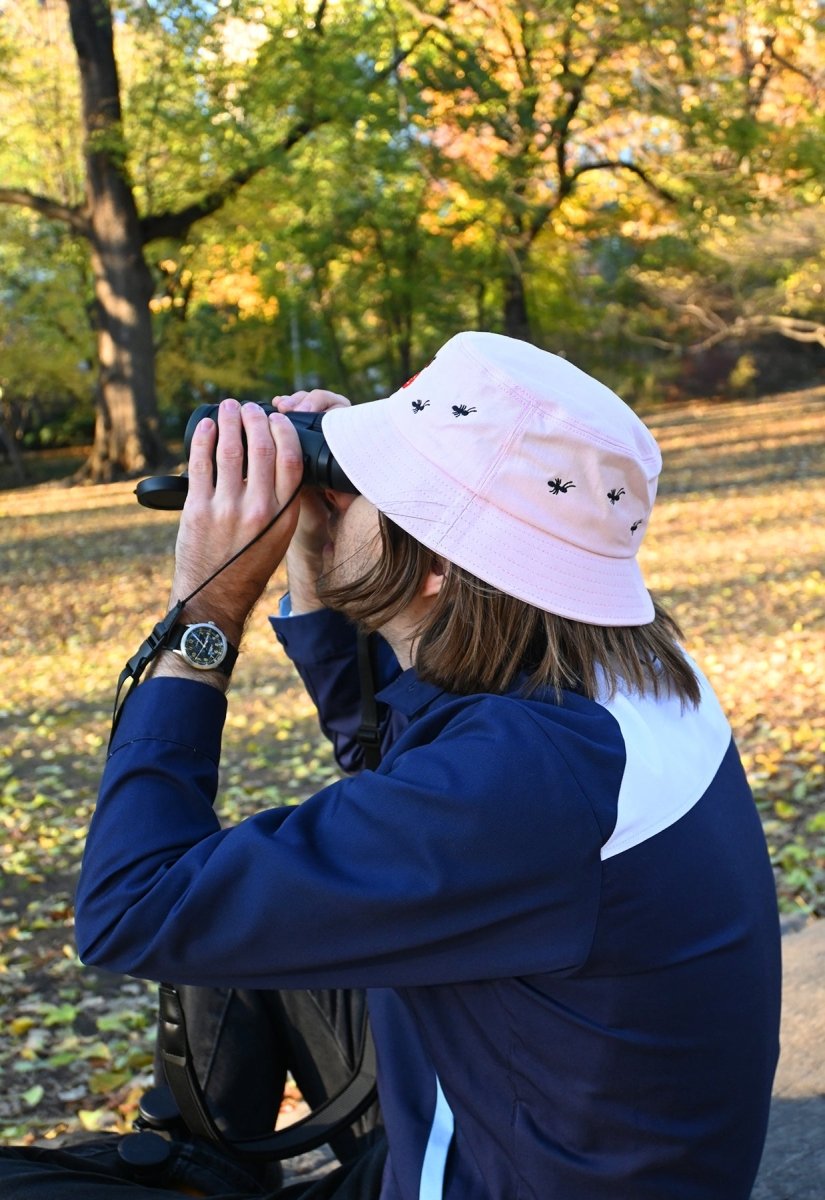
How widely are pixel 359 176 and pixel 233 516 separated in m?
23.4

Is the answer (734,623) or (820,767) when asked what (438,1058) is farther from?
(734,623)

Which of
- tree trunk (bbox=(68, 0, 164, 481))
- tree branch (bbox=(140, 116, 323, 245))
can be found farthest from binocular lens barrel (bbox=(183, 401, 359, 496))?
tree trunk (bbox=(68, 0, 164, 481))

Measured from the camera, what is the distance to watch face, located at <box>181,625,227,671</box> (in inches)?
67.4

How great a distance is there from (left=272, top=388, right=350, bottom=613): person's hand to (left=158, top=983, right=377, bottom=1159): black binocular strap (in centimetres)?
72

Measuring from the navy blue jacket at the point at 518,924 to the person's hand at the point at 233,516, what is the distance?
0.27 meters

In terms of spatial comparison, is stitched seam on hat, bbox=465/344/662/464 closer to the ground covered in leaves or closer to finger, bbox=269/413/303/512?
finger, bbox=269/413/303/512

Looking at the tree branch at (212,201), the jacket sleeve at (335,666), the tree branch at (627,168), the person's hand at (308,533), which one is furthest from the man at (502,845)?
the tree branch at (627,168)

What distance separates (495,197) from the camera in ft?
73.4

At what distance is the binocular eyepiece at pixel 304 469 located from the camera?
Result: 6.02 ft

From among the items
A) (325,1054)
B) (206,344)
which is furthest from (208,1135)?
(206,344)

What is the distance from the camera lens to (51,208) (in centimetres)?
2234

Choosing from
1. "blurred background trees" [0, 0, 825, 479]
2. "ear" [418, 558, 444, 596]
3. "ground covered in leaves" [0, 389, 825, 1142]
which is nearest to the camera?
"ear" [418, 558, 444, 596]

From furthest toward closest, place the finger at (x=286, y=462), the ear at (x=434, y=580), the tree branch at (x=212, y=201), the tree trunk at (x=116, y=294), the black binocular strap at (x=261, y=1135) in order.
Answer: the tree branch at (x=212, y=201) < the tree trunk at (x=116, y=294) < the black binocular strap at (x=261, y=1135) < the finger at (x=286, y=462) < the ear at (x=434, y=580)

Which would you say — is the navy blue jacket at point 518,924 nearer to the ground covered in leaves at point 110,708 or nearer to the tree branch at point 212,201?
the ground covered in leaves at point 110,708
